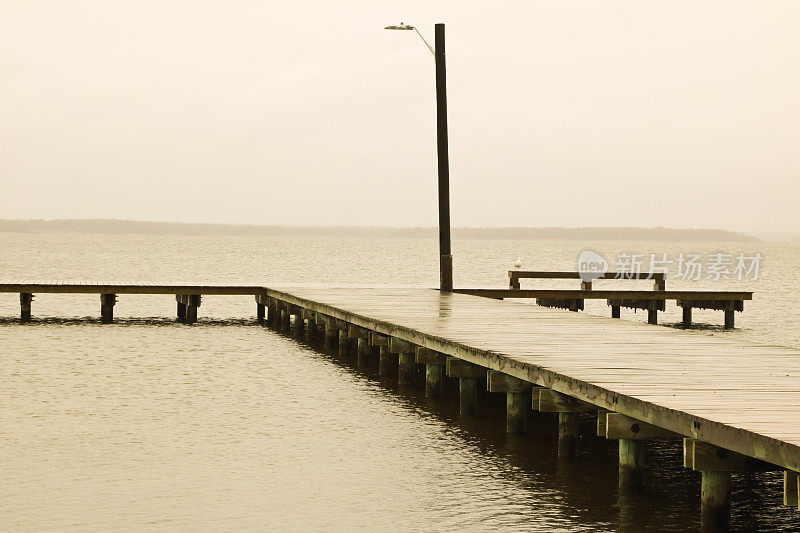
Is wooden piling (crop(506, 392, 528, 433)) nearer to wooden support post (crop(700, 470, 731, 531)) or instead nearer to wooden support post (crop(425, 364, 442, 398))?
wooden support post (crop(425, 364, 442, 398))

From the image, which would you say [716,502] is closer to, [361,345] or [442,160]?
[361,345]

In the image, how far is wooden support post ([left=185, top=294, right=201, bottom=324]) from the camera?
31703 millimetres

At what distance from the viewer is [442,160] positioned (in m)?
26.0

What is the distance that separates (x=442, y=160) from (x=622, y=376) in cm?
1563

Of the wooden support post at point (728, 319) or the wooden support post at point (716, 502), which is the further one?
the wooden support post at point (728, 319)

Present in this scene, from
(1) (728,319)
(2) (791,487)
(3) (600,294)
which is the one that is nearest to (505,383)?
(2) (791,487)

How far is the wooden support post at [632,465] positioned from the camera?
1031 cm

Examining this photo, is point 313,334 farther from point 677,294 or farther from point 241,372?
point 677,294

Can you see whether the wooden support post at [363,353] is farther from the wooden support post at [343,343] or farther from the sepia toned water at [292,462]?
the wooden support post at [343,343]

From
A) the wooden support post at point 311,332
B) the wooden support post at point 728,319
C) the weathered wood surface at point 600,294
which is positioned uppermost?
the weathered wood surface at point 600,294

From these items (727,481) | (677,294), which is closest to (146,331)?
(677,294)

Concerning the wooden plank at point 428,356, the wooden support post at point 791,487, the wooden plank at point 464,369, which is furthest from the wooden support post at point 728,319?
the wooden support post at point 791,487

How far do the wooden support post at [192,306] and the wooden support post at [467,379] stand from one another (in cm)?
1762

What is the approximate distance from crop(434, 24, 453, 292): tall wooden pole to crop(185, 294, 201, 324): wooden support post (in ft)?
27.8
